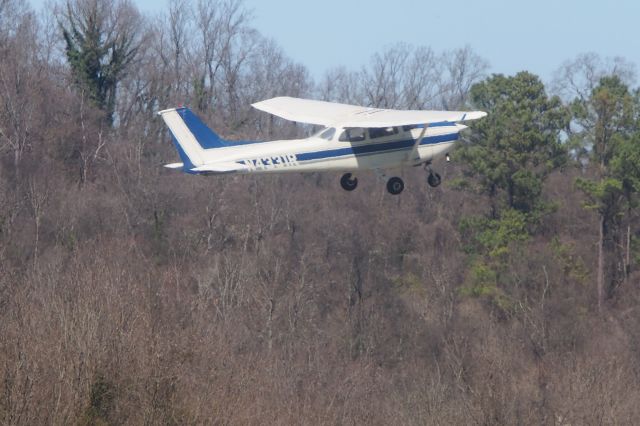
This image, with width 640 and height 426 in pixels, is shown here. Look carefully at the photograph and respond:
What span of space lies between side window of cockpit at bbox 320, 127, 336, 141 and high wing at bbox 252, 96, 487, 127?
25cm

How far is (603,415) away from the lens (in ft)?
113

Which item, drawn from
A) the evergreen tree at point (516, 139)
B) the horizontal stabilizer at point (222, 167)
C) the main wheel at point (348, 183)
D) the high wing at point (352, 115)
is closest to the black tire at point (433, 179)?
the high wing at point (352, 115)

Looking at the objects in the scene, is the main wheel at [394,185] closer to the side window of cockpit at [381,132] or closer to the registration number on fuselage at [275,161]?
the side window of cockpit at [381,132]

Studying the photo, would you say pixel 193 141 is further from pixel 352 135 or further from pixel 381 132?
pixel 381 132

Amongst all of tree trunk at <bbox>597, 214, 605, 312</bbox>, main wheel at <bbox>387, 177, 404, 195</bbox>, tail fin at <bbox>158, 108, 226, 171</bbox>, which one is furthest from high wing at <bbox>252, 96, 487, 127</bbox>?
tree trunk at <bbox>597, 214, 605, 312</bbox>

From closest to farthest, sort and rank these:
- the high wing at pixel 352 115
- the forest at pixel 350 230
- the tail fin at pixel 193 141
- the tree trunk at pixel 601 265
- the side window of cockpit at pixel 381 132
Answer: the high wing at pixel 352 115 → the side window of cockpit at pixel 381 132 → the tail fin at pixel 193 141 → the forest at pixel 350 230 → the tree trunk at pixel 601 265

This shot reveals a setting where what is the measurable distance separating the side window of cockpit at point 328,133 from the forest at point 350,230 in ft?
25.7

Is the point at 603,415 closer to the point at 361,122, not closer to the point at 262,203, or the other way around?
the point at 361,122

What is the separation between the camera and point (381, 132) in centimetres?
Answer: 2852

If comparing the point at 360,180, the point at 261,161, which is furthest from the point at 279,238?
the point at 261,161

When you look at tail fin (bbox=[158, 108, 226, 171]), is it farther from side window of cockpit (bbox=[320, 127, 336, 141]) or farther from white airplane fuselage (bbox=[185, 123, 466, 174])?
side window of cockpit (bbox=[320, 127, 336, 141])

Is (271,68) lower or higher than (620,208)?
higher

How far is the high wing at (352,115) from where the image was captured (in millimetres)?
28000

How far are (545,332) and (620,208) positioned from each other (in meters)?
9.93
